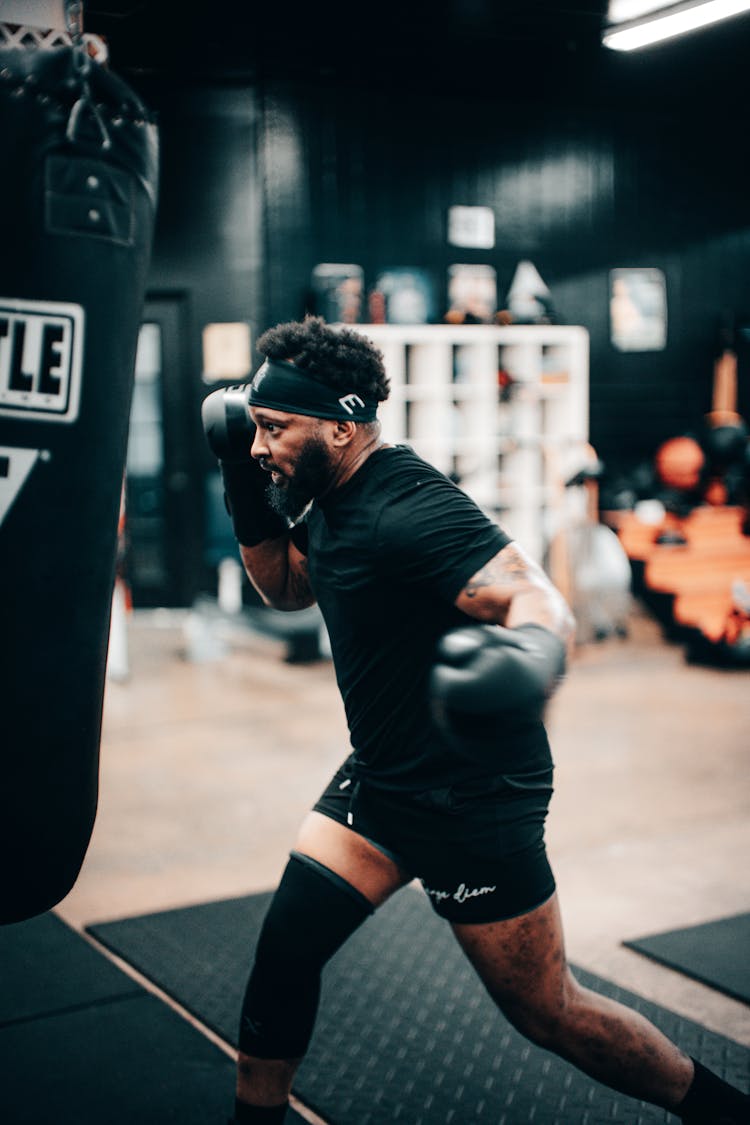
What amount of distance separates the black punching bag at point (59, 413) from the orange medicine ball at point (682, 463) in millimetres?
6521

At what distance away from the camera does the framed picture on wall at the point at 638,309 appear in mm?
8664

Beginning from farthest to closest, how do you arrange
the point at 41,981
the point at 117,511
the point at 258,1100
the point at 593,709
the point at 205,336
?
the point at 205,336, the point at 593,709, the point at 41,981, the point at 258,1100, the point at 117,511

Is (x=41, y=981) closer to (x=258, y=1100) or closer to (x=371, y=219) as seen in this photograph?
(x=258, y=1100)

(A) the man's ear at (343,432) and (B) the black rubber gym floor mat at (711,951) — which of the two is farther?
(B) the black rubber gym floor mat at (711,951)

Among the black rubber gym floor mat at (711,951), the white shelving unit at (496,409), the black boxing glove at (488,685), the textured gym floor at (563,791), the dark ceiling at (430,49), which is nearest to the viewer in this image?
the black boxing glove at (488,685)

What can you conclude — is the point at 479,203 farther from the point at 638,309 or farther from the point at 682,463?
the point at 682,463

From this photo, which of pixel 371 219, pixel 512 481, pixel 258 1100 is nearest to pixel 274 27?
pixel 371 219

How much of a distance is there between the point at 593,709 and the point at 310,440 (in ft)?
13.7

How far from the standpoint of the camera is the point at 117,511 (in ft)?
5.54

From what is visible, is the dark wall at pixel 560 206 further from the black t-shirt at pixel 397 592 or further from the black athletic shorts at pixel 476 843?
the black athletic shorts at pixel 476 843

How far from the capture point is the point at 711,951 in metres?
3.02

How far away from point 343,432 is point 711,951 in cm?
189

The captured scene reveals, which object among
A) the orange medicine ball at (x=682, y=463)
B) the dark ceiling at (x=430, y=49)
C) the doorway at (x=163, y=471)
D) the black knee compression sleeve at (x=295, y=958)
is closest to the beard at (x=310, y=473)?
the black knee compression sleeve at (x=295, y=958)

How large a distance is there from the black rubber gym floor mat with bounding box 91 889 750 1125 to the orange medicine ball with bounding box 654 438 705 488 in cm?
504
